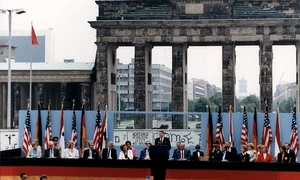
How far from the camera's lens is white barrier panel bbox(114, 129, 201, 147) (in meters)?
32.7

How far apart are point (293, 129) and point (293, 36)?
41.8 metres

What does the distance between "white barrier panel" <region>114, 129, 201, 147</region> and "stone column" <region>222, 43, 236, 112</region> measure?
124 ft

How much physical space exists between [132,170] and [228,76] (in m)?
48.8

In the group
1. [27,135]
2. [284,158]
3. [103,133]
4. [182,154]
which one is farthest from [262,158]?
[27,135]

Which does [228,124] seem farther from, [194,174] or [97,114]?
[194,174]

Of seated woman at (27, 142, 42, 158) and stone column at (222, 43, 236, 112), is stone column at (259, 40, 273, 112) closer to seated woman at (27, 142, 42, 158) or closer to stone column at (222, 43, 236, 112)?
stone column at (222, 43, 236, 112)

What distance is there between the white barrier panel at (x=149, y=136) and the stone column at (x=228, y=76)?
124 ft

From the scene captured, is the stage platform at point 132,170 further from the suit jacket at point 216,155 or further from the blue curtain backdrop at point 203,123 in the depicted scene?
the blue curtain backdrop at point 203,123

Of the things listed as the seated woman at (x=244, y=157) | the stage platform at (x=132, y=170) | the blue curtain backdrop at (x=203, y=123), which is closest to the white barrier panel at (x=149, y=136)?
the blue curtain backdrop at (x=203, y=123)

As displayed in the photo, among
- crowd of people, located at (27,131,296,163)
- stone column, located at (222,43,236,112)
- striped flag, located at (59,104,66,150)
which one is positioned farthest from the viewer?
stone column, located at (222,43,236,112)

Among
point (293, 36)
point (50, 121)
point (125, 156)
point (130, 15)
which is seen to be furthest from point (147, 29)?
point (125, 156)

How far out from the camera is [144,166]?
903 inches

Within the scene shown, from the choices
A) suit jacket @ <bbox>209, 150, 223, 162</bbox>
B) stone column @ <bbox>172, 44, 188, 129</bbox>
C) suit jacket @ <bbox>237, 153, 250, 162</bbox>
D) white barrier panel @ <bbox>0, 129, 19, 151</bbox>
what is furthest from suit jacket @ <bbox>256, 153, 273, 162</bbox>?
stone column @ <bbox>172, 44, 188, 129</bbox>

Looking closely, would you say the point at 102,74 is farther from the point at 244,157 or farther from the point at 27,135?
the point at 244,157
